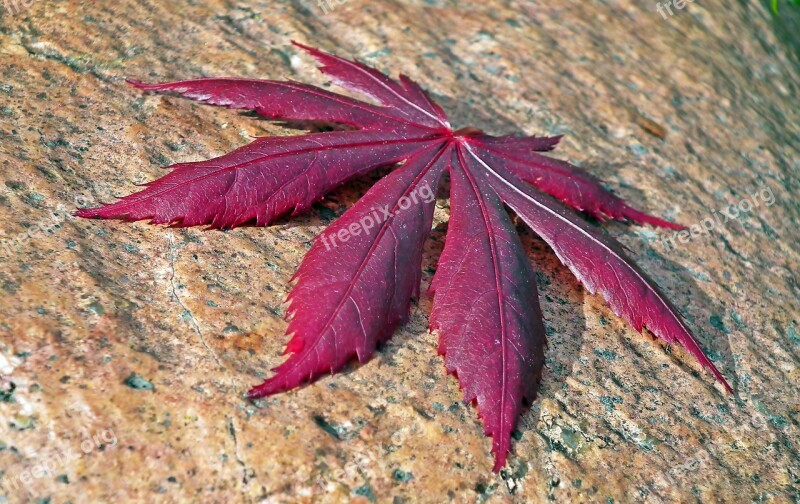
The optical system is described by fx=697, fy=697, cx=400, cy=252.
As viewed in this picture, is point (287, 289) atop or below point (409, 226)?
below

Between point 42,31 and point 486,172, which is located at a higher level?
point 486,172

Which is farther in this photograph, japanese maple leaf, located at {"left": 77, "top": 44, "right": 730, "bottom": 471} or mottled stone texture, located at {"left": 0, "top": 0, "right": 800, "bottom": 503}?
japanese maple leaf, located at {"left": 77, "top": 44, "right": 730, "bottom": 471}

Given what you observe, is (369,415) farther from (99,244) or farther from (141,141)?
(141,141)

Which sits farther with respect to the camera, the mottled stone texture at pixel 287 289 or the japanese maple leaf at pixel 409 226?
the japanese maple leaf at pixel 409 226

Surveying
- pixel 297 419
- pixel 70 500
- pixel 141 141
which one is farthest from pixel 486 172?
pixel 70 500

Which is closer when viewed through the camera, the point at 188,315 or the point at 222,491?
the point at 222,491
